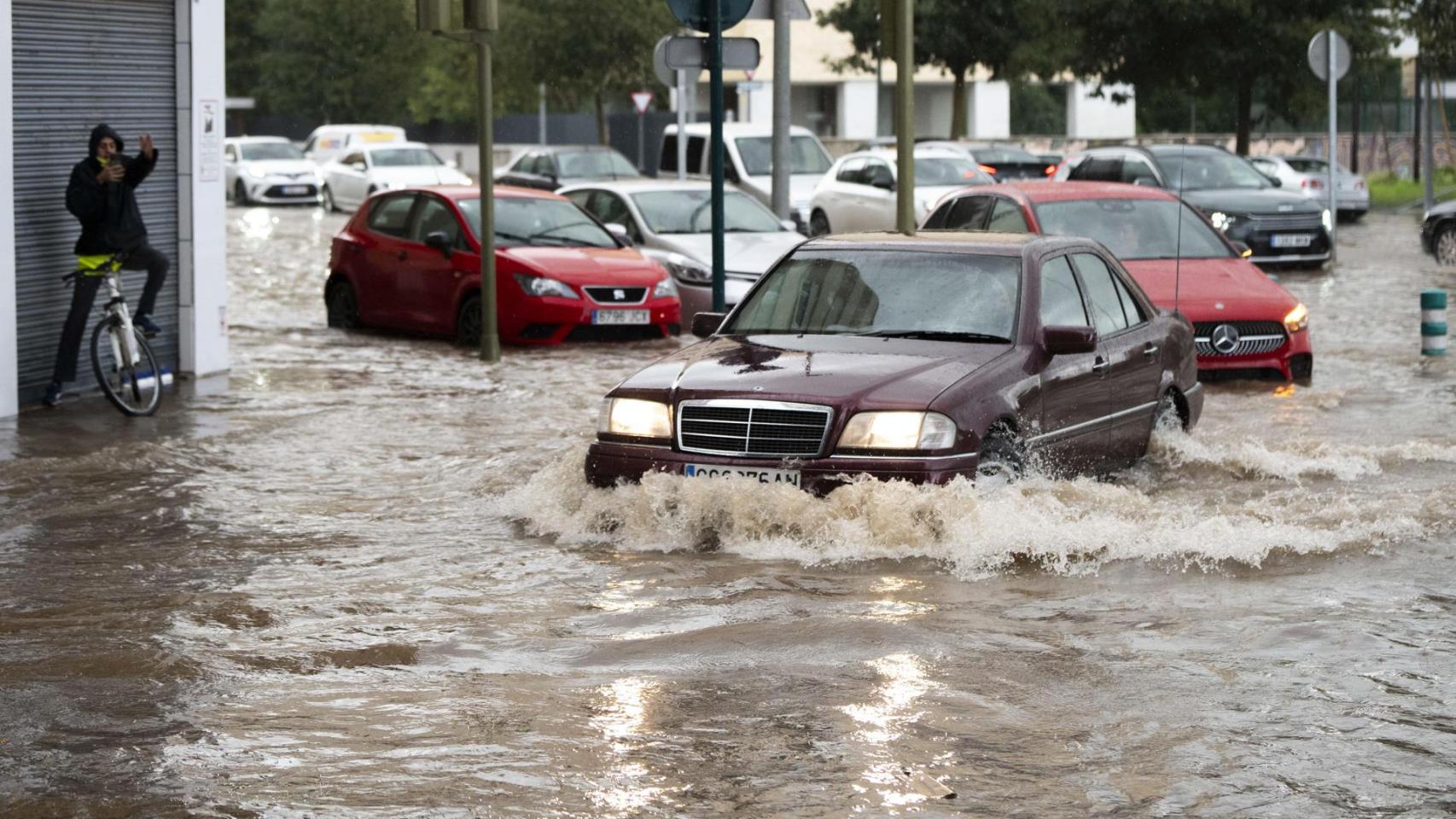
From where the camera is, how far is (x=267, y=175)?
50250 millimetres

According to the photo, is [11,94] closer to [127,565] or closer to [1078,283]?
[127,565]

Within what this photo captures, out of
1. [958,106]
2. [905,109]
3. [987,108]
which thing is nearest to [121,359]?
[905,109]

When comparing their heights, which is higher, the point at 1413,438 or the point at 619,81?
the point at 619,81

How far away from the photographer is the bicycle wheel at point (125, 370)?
45.6ft

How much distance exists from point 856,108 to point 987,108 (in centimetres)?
513

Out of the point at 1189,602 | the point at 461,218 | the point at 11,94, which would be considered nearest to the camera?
the point at 1189,602

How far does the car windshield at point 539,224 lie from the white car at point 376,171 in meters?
24.4

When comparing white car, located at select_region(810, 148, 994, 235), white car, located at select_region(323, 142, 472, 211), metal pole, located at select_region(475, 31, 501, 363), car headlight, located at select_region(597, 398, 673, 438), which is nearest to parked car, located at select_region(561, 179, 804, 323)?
metal pole, located at select_region(475, 31, 501, 363)

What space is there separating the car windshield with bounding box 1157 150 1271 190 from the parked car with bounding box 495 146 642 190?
435 inches

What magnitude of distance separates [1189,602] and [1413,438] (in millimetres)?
5449

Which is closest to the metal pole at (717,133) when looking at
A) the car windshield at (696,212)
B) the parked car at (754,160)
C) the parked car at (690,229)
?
the parked car at (690,229)

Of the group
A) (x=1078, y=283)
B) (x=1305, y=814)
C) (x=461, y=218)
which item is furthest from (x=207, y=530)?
(x=461, y=218)

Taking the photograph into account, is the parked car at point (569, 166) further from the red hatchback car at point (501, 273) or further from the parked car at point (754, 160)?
the red hatchback car at point (501, 273)

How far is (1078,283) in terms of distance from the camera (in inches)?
431
